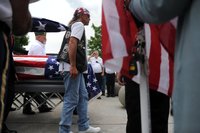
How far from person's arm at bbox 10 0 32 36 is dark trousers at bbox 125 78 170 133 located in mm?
1426

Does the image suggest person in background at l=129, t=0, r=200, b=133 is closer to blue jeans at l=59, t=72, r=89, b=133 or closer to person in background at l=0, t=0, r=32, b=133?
person in background at l=0, t=0, r=32, b=133

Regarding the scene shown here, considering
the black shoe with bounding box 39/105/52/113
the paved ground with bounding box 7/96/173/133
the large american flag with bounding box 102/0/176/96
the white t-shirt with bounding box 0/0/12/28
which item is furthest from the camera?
the black shoe with bounding box 39/105/52/113

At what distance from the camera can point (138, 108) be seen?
316 centimetres

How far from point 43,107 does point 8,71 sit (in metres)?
7.04

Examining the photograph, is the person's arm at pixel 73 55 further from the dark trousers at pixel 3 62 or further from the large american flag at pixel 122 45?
the dark trousers at pixel 3 62

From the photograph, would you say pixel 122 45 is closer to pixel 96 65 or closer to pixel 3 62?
pixel 3 62

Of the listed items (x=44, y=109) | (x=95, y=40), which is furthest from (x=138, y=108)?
(x=95, y=40)

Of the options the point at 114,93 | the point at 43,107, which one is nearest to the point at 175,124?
the point at 43,107

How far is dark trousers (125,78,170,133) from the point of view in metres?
3.16

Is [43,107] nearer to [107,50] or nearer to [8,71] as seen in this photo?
[107,50]

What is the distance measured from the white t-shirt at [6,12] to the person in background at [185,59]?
22.6 inches

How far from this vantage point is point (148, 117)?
7.65 feet

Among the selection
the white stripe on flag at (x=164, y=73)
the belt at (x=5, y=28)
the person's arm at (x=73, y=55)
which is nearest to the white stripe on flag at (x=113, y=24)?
the white stripe on flag at (x=164, y=73)

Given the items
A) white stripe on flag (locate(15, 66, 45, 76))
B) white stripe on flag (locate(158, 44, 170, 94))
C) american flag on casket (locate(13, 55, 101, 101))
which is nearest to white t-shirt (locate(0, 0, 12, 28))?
white stripe on flag (locate(158, 44, 170, 94))
